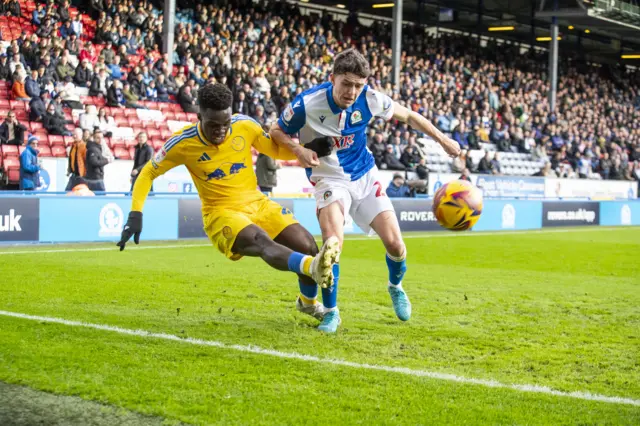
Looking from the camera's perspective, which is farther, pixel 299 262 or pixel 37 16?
pixel 37 16

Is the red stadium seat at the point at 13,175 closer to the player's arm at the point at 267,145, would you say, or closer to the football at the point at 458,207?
the player's arm at the point at 267,145

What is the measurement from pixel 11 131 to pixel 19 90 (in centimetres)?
183

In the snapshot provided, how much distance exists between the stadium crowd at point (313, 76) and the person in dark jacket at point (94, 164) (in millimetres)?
3320

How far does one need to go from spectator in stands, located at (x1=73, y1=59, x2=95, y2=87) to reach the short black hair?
1533 cm

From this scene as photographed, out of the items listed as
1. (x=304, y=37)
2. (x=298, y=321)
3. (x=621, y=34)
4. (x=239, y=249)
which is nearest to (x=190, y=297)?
(x=298, y=321)

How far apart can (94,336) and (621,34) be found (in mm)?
44996

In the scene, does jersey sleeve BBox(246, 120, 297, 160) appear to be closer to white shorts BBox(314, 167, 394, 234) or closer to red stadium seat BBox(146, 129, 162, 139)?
white shorts BBox(314, 167, 394, 234)

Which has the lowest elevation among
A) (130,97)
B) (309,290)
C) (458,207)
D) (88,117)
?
(309,290)

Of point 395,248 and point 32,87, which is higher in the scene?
point 32,87

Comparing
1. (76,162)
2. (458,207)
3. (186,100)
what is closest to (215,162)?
(458,207)

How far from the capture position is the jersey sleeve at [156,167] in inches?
273

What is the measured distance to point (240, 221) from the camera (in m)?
Answer: 6.71

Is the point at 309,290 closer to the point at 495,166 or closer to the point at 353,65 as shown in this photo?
the point at 353,65

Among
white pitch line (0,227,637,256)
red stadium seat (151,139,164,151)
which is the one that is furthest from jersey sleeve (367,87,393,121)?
red stadium seat (151,139,164,151)
